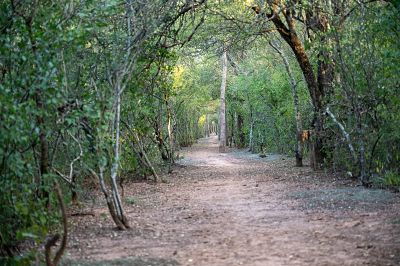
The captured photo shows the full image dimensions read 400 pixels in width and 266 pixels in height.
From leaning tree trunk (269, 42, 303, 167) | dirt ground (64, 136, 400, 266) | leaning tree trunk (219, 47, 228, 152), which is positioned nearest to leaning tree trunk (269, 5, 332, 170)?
leaning tree trunk (269, 42, 303, 167)

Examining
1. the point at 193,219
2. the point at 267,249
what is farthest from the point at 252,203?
the point at 267,249

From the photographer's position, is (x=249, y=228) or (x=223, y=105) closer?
(x=249, y=228)

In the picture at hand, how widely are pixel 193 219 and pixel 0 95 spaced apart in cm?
481

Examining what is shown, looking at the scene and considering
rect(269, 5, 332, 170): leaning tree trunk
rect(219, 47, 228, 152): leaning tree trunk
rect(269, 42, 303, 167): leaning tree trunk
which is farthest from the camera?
rect(219, 47, 228, 152): leaning tree trunk

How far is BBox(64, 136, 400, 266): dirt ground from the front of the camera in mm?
6047

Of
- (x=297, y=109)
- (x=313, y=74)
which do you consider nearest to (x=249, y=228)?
(x=313, y=74)

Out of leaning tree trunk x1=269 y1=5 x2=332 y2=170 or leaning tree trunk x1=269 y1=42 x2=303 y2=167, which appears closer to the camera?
leaning tree trunk x1=269 y1=5 x2=332 y2=170

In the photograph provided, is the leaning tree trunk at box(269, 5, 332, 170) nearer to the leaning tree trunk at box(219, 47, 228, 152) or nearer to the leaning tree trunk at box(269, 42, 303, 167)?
the leaning tree trunk at box(269, 42, 303, 167)

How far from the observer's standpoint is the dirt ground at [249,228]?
6047 mm

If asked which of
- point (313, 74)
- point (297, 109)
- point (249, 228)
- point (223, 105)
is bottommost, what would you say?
point (249, 228)

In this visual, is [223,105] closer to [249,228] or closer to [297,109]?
[297,109]

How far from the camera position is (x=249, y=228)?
25.8 ft

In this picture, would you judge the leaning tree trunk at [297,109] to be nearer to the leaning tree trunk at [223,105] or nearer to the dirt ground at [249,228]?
the dirt ground at [249,228]

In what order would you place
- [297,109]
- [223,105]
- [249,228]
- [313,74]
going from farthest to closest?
[223,105]
[297,109]
[313,74]
[249,228]
